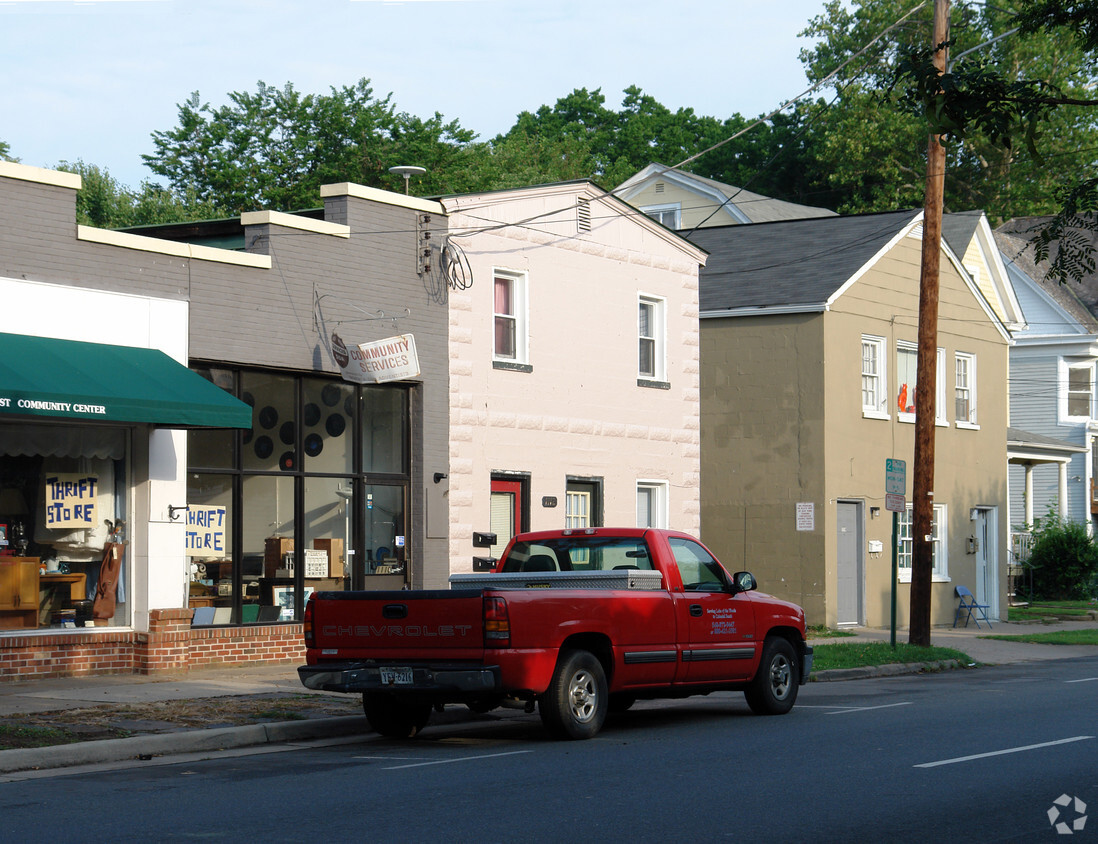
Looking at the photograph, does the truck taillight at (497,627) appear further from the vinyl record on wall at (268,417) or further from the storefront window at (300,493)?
the vinyl record on wall at (268,417)

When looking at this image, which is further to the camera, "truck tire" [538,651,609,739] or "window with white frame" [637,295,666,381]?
"window with white frame" [637,295,666,381]

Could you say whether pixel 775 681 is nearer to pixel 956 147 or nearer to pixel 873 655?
pixel 873 655

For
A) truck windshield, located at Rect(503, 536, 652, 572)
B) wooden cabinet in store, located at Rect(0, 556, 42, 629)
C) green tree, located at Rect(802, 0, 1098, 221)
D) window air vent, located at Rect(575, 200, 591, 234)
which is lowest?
wooden cabinet in store, located at Rect(0, 556, 42, 629)

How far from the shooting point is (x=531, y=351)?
2159 centimetres

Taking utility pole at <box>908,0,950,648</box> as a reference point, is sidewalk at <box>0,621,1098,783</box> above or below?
below

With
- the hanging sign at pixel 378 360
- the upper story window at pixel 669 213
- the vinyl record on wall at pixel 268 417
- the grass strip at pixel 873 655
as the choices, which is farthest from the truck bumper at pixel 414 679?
the upper story window at pixel 669 213

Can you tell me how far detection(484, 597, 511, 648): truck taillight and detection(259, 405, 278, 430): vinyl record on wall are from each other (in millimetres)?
7665

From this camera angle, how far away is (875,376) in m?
28.4

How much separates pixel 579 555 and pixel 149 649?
5.82 metres

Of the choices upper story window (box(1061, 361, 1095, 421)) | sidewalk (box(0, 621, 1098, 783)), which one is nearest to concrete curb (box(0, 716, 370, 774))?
sidewalk (box(0, 621, 1098, 783))

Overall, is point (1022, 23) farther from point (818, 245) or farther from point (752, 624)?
point (818, 245)

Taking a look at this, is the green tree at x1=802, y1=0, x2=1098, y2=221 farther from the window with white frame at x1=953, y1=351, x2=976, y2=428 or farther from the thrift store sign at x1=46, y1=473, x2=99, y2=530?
the thrift store sign at x1=46, y1=473, x2=99, y2=530

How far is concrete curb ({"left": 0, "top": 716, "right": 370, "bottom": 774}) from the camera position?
35.3ft

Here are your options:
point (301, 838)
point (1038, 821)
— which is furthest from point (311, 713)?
point (1038, 821)
